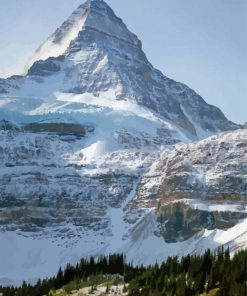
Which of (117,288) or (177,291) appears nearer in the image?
(177,291)

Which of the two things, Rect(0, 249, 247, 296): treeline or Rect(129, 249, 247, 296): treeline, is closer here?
Rect(129, 249, 247, 296): treeline

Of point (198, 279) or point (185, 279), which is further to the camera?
point (185, 279)

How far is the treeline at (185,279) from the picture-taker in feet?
171

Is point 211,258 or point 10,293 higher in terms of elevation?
point 211,258

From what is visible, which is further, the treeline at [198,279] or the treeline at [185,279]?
the treeline at [185,279]

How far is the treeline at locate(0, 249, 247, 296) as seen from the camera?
171 feet

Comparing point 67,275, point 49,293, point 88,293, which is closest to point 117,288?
point 88,293

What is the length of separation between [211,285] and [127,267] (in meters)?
19.8

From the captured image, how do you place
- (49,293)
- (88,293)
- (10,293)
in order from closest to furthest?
(88,293) → (49,293) → (10,293)

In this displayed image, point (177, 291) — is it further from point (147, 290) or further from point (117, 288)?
point (117, 288)

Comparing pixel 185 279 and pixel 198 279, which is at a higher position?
pixel 198 279

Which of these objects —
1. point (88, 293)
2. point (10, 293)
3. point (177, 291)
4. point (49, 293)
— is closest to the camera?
point (177, 291)

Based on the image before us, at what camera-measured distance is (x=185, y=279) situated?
180 feet

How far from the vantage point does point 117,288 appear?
5931cm
